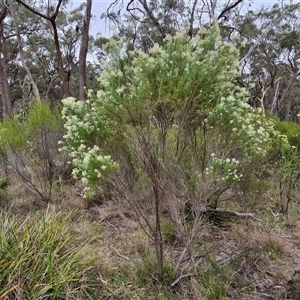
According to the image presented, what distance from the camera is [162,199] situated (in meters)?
2.98

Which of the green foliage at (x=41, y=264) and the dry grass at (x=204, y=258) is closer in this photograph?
the green foliage at (x=41, y=264)

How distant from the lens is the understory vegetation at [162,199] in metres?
2.76

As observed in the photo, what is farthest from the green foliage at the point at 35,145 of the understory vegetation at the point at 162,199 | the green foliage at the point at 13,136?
the understory vegetation at the point at 162,199

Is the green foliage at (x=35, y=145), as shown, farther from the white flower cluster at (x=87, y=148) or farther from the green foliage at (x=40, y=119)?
the white flower cluster at (x=87, y=148)

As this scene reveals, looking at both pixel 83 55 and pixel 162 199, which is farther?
pixel 83 55

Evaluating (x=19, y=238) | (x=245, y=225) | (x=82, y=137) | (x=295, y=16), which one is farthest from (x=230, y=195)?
(x=295, y=16)

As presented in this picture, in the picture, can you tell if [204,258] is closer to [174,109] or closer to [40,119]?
[174,109]

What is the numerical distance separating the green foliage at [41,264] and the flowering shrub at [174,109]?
0.63 meters

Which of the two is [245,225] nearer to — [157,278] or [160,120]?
[157,278]

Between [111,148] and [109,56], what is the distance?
1078 millimetres

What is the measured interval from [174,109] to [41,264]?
171 cm

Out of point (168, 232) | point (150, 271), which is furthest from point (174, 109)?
point (168, 232)

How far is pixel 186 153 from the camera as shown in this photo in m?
3.33

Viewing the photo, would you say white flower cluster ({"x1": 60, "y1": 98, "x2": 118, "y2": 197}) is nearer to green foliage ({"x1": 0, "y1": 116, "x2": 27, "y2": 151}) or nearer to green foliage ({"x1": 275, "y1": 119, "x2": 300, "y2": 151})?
green foliage ({"x1": 0, "y1": 116, "x2": 27, "y2": 151})
